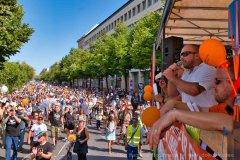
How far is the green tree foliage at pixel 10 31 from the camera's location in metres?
16.4

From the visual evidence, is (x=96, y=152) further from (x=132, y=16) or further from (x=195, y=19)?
(x=132, y=16)

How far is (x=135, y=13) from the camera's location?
184ft

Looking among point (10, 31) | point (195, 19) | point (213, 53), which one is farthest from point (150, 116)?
point (10, 31)

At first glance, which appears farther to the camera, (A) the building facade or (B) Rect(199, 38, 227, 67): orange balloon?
(A) the building facade

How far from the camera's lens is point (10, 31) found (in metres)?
18.2

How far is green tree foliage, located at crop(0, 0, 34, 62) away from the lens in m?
16.4

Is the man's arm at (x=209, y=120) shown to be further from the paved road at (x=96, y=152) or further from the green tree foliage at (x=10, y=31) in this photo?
the green tree foliage at (x=10, y=31)

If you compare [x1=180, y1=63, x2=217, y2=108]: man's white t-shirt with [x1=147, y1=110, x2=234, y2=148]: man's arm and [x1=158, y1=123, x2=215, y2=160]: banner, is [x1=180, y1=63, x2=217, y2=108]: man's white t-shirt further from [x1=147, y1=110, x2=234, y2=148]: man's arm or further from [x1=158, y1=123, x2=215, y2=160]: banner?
[x1=147, y1=110, x2=234, y2=148]: man's arm

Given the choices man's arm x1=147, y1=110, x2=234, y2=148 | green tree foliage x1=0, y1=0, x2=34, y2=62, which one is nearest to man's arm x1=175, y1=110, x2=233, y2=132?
man's arm x1=147, y1=110, x2=234, y2=148

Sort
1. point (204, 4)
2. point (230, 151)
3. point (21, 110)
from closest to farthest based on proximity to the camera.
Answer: point (230, 151), point (204, 4), point (21, 110)

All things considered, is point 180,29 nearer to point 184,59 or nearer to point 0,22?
point 184,59

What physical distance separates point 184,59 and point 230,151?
1.52m

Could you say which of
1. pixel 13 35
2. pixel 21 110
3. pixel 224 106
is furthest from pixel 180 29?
pixel 13 35

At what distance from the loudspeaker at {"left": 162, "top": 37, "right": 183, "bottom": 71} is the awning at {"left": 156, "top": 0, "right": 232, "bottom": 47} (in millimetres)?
176
